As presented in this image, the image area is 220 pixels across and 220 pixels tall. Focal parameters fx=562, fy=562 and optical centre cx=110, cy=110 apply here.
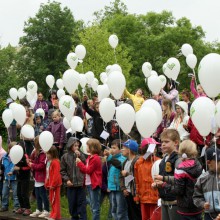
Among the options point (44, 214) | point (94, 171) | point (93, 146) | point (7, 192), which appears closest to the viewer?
point (93, 146)

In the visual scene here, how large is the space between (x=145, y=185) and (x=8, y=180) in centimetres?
457

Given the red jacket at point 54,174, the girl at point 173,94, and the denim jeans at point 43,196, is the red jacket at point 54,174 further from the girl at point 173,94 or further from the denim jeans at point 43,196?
the girl at point 173,94

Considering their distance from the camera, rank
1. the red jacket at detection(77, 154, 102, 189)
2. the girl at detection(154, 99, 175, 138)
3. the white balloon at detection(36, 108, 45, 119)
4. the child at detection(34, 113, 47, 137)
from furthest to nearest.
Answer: the white balloon at detection(36, 108, 45, 119) → the child at detection(34, 113, 47, 137) → the girl at detection(154, 99, 175, 138) → the red jacket at detection(77, 154, 102, 189)

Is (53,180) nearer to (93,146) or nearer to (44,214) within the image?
(44,214)

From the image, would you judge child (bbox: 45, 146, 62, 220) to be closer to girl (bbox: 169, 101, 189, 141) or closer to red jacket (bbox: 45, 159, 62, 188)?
red jacket (bbox: 45, 159, 62, 188)

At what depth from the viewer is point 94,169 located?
32.0 feet

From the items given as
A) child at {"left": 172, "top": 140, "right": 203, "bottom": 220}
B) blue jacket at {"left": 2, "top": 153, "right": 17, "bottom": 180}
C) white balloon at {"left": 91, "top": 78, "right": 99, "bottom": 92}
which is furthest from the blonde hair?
white balloon at {"left": 91, "top": 78, "right": 99, "bottom": 92}

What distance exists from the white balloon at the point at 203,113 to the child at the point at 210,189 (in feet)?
2.02

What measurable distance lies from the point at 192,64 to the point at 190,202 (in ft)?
24.5

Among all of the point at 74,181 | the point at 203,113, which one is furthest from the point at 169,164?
the point at 74,181

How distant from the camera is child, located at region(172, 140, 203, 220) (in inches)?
268

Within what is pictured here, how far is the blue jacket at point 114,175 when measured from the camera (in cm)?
920

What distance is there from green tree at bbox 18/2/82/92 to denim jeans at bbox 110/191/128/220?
4054cm

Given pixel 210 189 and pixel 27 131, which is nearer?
pixel 210 189
